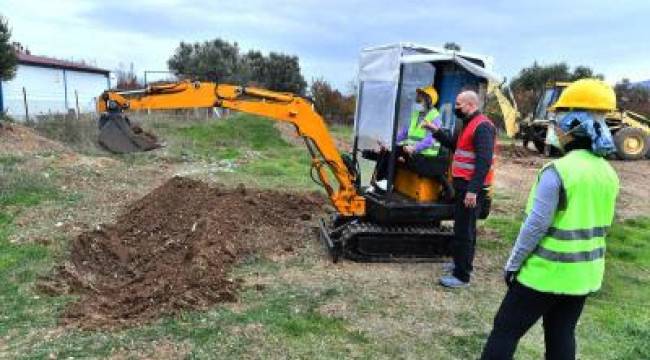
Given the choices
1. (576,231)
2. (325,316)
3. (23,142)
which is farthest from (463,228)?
(23,142)

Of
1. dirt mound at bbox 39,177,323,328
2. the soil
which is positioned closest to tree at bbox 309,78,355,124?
the soil

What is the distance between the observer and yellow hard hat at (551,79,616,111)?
3.40m

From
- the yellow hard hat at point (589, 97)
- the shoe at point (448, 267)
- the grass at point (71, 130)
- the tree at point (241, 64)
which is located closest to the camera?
the yellow hard hat at point (589, 97)

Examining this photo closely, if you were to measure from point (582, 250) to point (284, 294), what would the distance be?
3.28 m

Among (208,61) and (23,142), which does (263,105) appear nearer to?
(23,142)

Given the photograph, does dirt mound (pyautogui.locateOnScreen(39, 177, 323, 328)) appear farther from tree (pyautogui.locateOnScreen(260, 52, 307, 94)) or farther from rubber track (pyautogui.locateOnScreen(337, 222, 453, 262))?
tree (pyautogui.locateOnScreen(260, 52, 307, 94))

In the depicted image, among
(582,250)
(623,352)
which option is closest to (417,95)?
(623,352)

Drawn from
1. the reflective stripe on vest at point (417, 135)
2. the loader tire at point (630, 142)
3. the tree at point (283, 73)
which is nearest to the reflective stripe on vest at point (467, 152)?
Result: the reflective stripe on vest at point (417, 135)

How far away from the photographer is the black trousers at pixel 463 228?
6.33 m

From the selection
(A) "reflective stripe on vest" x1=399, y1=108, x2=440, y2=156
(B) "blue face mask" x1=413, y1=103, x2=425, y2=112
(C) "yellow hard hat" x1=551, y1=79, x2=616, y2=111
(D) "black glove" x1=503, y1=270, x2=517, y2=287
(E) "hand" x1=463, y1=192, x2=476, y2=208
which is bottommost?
(E) "hand" x1=463, y1=192, x2=476, y2=208

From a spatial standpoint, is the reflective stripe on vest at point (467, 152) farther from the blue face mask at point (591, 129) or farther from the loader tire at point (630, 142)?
the loader tire at point (630, 142)

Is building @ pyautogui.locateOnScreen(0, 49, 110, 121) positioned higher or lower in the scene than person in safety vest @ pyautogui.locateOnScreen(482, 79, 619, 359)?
lower

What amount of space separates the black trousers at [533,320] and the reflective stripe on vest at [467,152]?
276 centimetres

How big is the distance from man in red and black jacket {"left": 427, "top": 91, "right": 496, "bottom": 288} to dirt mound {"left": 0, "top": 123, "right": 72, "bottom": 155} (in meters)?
11.5
